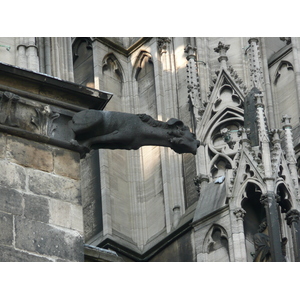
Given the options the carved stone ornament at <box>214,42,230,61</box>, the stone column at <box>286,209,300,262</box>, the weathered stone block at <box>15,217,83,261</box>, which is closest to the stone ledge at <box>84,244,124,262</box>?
the weathered stone block at <box>15,217,83,261</box>

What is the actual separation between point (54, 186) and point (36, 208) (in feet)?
0.96

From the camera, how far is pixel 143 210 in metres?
22.5

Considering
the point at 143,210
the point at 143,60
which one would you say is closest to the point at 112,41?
the point at 143,60

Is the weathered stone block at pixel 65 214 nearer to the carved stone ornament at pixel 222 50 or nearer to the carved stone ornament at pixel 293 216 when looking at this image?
the carved stone ornament at pixel 293 216

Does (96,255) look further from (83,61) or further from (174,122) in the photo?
(83,61)

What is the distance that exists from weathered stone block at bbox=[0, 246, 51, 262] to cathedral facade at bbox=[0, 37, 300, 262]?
7622 mm

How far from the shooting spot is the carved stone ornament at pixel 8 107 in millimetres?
10062

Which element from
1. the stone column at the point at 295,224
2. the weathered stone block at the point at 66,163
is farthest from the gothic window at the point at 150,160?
the weathered stone block at the point at 66,163

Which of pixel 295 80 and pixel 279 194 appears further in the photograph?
pixel 295 80

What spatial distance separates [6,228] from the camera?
31.1 feet

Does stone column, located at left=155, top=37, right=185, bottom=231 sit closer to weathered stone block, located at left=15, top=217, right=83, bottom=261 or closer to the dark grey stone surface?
the dark grey stone surface

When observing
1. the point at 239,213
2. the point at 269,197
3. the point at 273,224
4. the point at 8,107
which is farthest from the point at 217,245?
the point at 8,107
